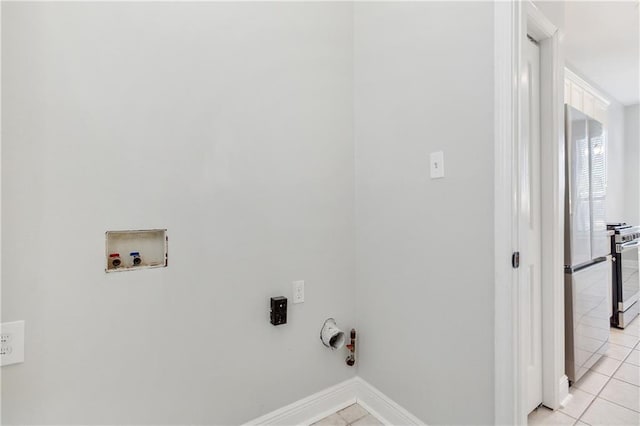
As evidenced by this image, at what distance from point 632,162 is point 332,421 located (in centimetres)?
558

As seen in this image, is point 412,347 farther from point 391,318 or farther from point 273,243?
point 273,243

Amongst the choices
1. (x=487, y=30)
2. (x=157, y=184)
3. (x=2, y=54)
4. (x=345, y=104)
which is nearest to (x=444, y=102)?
(x=487, y=30)

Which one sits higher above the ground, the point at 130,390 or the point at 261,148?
the point at 261,148

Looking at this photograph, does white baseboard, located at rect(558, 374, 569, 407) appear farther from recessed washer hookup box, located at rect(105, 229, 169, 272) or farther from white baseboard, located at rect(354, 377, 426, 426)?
recessed washer hookup box, located at rect(105, 229, 169, 272)

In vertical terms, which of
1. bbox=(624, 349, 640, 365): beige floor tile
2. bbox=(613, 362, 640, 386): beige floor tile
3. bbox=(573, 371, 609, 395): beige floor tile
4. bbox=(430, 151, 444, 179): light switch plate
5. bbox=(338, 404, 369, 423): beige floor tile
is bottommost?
bbox=(573, 371, 609, 395): beige floor tile

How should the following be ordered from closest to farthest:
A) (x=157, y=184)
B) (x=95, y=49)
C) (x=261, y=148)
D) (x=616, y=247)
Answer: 1. (x=95, y=49)
2. (x=157, y=184)
3. (x=261, y=148)
4. (x=616, y=247)

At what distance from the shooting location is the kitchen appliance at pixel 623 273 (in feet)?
9.47

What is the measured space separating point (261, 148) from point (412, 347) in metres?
1.23

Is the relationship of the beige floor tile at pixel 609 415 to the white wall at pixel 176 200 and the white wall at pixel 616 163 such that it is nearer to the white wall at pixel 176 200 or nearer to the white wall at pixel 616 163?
the white wall at pixel 176 200

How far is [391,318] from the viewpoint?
165cm

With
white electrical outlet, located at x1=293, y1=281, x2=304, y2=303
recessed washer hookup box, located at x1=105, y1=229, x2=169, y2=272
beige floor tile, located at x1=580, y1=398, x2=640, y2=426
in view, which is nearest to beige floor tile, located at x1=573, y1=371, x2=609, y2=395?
beige floor tile, located at x1=580, y1=398, x2=640, y2=426

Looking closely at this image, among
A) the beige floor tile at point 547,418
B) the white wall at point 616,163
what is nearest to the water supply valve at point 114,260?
Result: the beige floor tile at point 547,418

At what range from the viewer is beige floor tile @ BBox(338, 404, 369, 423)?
168 centimetres

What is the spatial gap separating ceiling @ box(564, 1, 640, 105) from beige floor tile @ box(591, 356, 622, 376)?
221cm
